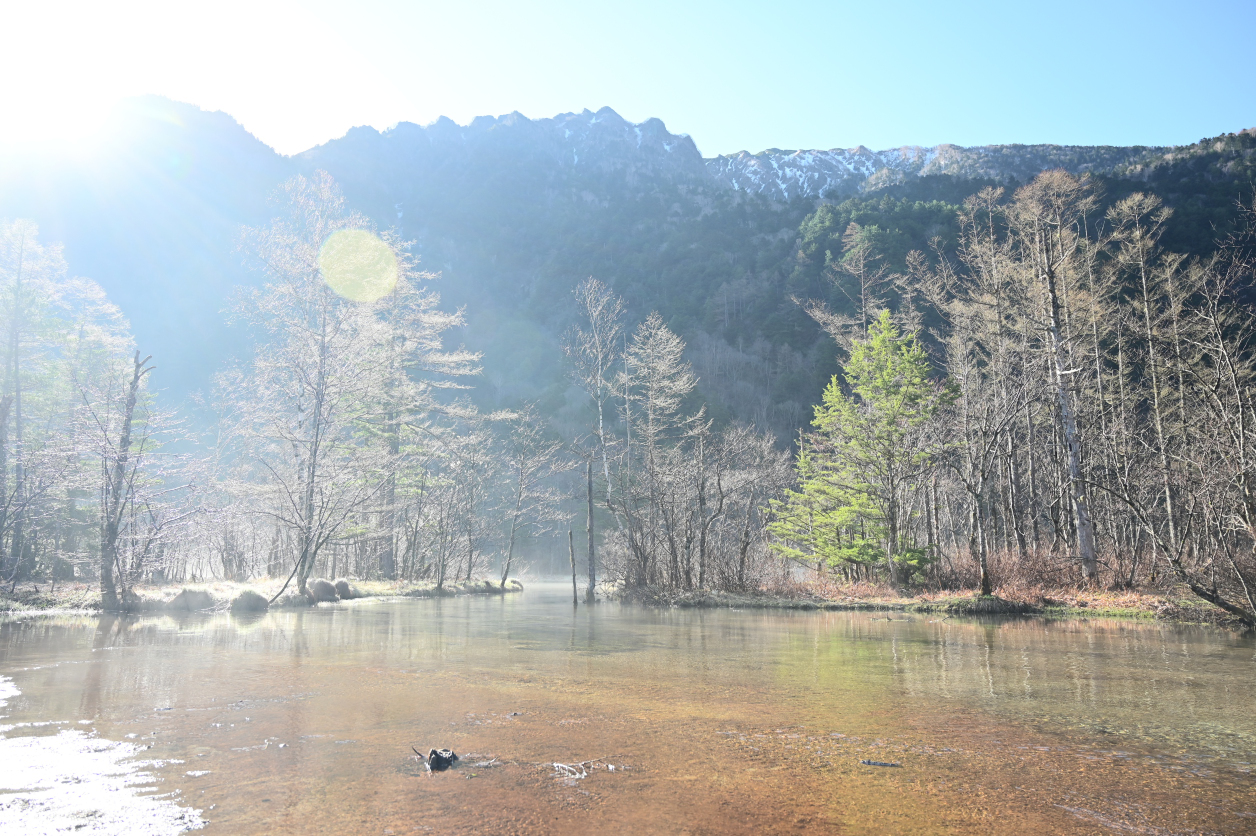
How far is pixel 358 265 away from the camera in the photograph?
23.3m

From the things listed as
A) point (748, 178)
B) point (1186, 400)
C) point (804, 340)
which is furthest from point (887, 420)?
point (748, 178)

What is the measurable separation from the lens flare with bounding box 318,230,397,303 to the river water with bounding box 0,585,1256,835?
1428 cm

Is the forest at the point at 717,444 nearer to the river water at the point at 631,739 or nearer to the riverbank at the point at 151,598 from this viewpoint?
the riverbank at the point at 151,598

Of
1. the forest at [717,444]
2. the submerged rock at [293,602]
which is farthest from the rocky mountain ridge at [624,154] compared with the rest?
the submerged rock at [293,602]

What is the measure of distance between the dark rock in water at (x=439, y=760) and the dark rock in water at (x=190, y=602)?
15489mm

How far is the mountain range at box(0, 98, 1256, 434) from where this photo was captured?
56406mm

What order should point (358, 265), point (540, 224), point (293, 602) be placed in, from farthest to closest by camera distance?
point (540, 224) < point (358, 265) < point (293, 602)

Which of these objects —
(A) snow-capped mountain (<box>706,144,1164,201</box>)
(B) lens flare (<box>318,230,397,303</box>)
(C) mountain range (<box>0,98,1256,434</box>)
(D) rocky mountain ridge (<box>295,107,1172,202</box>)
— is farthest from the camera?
(D) rocky mountain ridge (<box>295,107,1172,202</box>)

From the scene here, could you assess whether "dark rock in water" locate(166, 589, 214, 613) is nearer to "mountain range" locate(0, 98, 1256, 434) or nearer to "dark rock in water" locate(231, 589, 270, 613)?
"dark rock in water" locate(231, 589, 270, 613)

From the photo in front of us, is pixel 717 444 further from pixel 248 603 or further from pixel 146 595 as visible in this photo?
pixel 146 595

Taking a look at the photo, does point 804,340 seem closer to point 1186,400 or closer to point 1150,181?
point 1150,181

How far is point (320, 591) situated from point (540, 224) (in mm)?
76653

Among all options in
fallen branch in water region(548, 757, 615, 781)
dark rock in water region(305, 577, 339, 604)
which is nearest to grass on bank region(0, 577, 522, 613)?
dark rock in water region(305, 577, 339, 604)

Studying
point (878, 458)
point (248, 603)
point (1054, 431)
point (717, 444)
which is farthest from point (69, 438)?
point (1054, 431)
